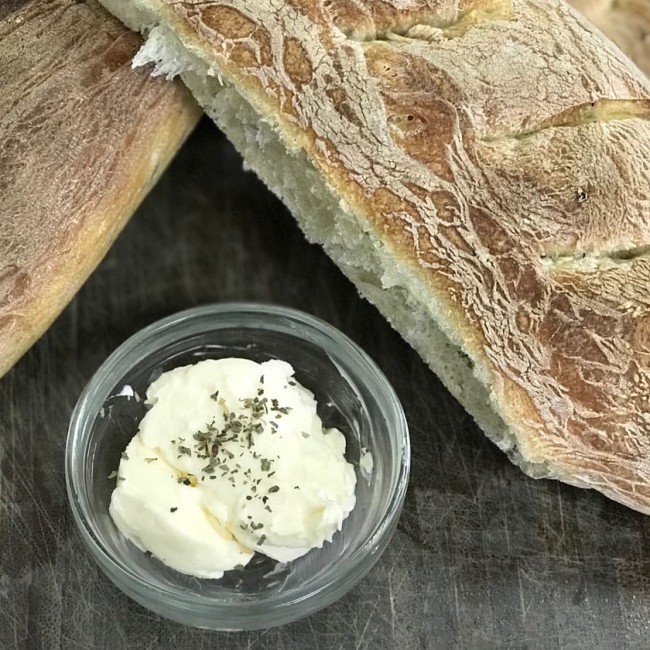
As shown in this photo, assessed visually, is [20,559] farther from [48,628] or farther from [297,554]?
[297,554]

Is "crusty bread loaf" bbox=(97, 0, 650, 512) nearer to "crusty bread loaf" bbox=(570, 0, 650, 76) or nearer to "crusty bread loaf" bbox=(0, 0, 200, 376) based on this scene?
"crusty bread loaf" bbox=(0, 0, 200, 376)

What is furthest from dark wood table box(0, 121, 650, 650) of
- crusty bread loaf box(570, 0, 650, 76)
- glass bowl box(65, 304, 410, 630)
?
crusty bread loaf box(570, 0, 650, 76)

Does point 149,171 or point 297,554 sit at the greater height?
point 149,171

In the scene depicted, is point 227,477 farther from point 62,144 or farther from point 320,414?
A: point 62,144

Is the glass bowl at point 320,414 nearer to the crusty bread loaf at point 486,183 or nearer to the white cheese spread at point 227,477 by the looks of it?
the white cheese spread at point 227,477

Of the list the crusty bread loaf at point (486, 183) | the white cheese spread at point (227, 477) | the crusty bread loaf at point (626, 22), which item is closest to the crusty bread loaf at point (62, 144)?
the crusty bread loaf at point (486, 183)

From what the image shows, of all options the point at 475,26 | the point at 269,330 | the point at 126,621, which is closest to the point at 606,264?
the point at 475,26
